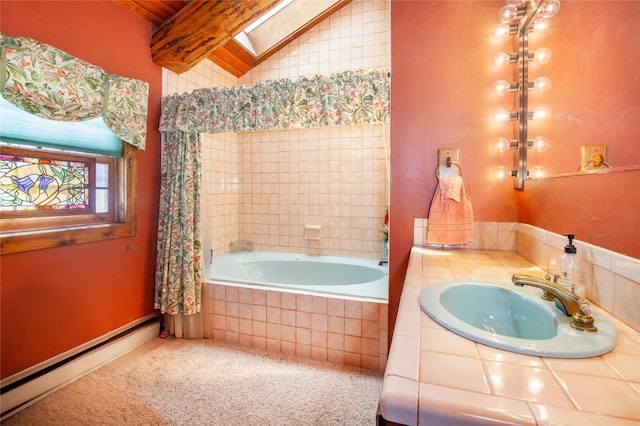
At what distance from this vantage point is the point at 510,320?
0.99m

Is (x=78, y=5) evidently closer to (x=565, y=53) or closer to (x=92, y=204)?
(x=92, y=204)

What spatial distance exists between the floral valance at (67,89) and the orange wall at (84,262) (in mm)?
121

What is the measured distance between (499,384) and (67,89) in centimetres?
234

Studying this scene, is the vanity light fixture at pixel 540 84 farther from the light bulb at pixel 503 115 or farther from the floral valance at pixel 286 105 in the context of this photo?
the floral valance at pixel 286 105

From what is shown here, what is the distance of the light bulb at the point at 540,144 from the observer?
56.9 inches

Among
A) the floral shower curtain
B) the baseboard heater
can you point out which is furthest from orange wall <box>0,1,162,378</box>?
the floral shower curtain

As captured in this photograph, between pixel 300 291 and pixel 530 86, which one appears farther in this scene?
pixel 300 291

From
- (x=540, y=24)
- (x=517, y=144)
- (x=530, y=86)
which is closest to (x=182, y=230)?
(x=517, y=144)

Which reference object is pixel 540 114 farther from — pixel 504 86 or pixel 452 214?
pixel 452 214

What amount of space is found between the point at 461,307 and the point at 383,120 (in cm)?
124

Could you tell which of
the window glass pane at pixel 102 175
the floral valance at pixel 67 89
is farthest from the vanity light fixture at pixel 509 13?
the window glass pane at pixel 102 175

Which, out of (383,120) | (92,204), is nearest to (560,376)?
(383,120)

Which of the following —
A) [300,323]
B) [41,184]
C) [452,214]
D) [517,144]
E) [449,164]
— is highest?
[517,144]

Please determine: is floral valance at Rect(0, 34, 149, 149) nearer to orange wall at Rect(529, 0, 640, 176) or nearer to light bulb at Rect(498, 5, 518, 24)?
light bulb at Rect(498, 5, 518, 24)
